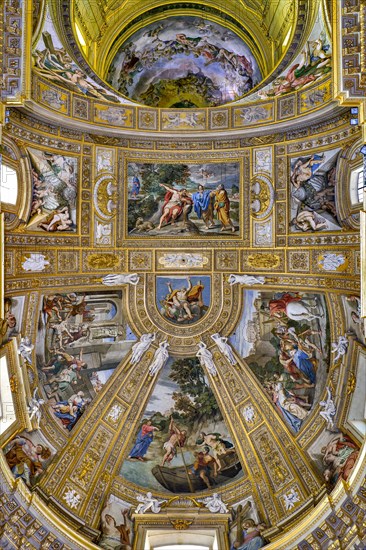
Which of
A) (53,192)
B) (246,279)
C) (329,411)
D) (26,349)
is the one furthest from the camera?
(246,279)

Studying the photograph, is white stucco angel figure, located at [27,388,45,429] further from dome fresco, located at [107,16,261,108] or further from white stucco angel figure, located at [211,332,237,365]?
dome fresco, located at [107,16,261,108]

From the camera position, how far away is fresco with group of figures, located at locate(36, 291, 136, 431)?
789 inches

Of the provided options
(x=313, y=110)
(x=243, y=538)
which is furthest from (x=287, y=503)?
(x=313, y=110)

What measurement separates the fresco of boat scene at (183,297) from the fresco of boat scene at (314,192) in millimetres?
3273

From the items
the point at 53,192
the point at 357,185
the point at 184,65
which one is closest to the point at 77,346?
the point at 53,192

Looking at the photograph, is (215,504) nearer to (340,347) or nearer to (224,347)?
(224,347)

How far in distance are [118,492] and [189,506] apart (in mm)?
2059

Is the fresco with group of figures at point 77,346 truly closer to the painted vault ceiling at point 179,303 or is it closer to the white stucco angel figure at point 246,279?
the painted vault ceiling at point 179,303

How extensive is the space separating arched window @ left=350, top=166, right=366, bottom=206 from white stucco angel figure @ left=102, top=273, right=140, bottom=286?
6.61 meters

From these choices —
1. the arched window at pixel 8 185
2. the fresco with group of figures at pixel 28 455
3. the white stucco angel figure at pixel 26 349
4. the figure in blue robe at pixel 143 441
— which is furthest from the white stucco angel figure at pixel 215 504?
the arched window at pixel 8 185

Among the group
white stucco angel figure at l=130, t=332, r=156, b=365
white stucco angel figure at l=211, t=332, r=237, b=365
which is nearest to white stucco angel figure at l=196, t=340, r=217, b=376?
white stucco angel figure at l=211, t=332, r=237, b=365

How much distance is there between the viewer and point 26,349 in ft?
63.0

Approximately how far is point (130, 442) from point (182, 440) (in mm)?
1529

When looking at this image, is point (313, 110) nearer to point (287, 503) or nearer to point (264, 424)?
point (264, 424)
